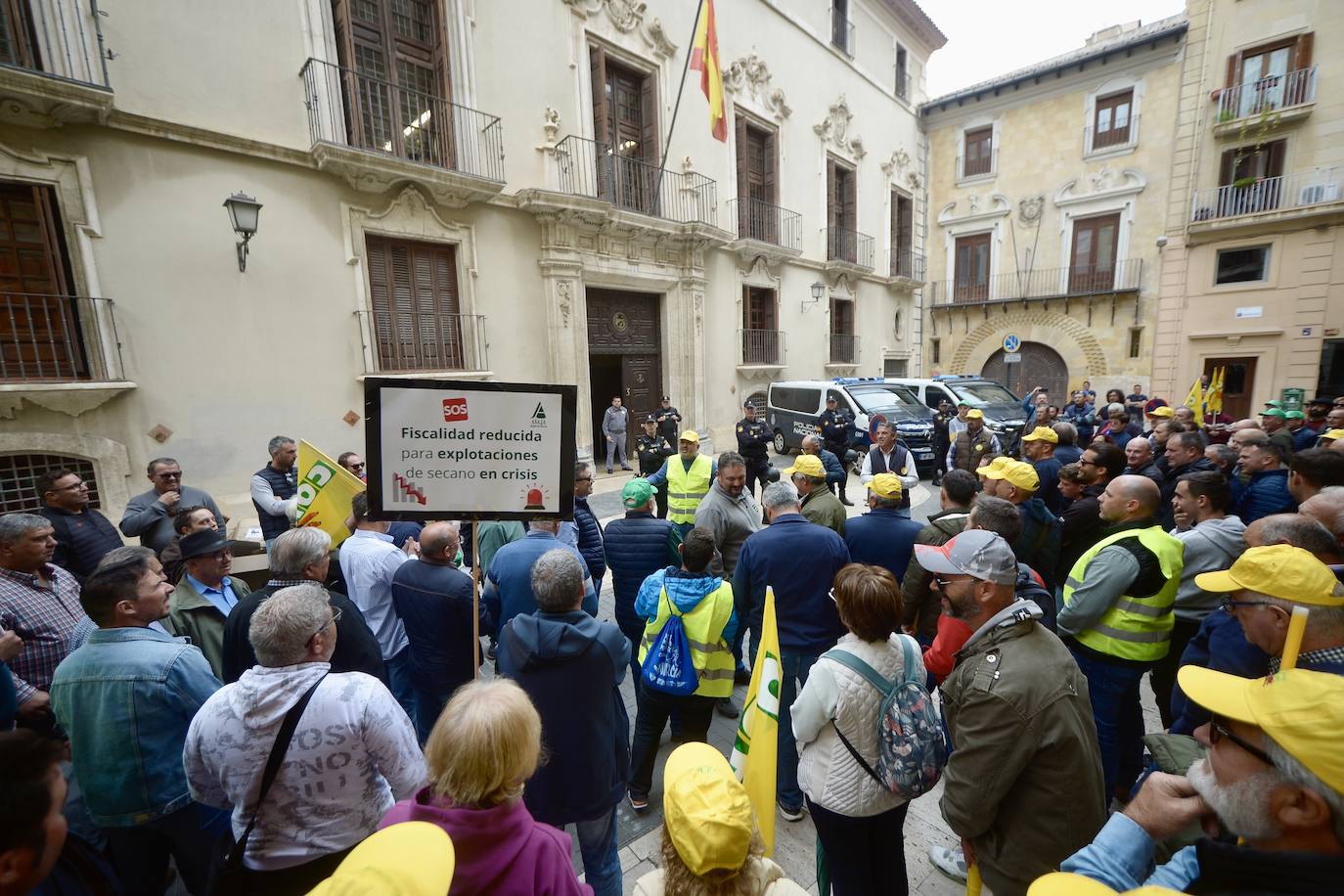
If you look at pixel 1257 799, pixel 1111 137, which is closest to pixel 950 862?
pixel 1257 799

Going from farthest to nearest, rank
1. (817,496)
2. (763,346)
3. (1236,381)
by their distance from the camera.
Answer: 1. (1236,381)
2. (763,346)
3. (817,496)

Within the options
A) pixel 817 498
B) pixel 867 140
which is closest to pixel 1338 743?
pixel 817 498

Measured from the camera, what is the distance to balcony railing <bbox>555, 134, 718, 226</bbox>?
428 inches

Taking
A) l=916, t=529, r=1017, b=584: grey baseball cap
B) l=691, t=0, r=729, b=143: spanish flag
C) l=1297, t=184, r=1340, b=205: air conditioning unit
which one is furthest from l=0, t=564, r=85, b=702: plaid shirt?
l=1297, t=184, r=1340, b=205: air conditioning unit

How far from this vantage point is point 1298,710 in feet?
3.35

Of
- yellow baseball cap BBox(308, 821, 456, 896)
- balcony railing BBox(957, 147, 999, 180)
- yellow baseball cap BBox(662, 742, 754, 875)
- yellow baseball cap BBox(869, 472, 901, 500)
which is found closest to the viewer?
yellow baseball cap BBox(308, 821, 456, 896)

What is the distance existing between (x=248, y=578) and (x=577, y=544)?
7.62 ft

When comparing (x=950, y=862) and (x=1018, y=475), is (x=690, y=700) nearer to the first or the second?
(x=950, y=862)

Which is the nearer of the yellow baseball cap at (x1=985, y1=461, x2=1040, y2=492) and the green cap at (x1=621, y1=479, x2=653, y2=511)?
the yellow baseball cap at (x1=985, y1=461, x2=1040, y2=492)

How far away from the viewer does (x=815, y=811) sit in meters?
2.09

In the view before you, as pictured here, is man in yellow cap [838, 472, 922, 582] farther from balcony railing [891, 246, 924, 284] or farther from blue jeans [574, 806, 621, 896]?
balcony railing [891, 246, 924, 284]

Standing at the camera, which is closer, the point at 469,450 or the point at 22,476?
the point at 469,450

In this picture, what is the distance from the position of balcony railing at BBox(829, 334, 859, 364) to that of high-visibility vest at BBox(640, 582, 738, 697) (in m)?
16.6

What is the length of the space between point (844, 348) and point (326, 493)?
1732cm
